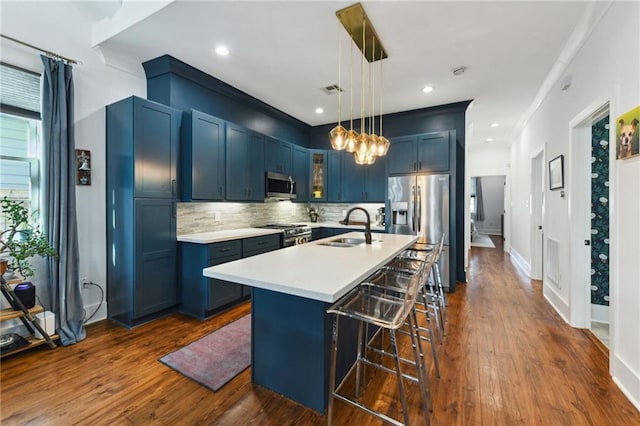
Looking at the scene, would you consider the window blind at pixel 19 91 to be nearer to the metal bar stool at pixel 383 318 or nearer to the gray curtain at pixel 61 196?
the gray curtain at pixel 61 196

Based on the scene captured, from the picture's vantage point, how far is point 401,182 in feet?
14.3

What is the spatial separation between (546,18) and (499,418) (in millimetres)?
3132

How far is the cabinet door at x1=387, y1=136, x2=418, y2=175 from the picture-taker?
14.2 feet

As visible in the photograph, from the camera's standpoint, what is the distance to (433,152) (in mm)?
4172

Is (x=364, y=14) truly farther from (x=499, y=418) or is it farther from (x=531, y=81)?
(x=499, y=418)

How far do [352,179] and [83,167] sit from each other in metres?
3.88

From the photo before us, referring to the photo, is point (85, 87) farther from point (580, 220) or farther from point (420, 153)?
point (580, 220)

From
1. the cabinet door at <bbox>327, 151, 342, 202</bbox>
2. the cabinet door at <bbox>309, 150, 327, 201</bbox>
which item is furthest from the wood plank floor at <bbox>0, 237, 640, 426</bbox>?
the cabinet door at <bbox>309, 150, 327, 201</bbox>

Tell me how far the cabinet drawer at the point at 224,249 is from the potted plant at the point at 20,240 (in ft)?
4.15

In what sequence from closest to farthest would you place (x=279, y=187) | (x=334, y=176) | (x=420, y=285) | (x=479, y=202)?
(x=420, y=285), (x=279, y=187), (x=334, y=176), (x=479, y=202)

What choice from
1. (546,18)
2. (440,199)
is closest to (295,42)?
(546,18)

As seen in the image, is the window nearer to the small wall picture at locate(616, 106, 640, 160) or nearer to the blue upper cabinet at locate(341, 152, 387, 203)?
the blue upper cabinet at locate(341, 152, 387, 203)

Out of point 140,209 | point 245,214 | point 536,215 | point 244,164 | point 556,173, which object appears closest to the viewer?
point 140,209

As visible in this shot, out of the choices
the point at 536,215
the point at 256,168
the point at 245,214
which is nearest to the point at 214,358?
the point at 245,214
